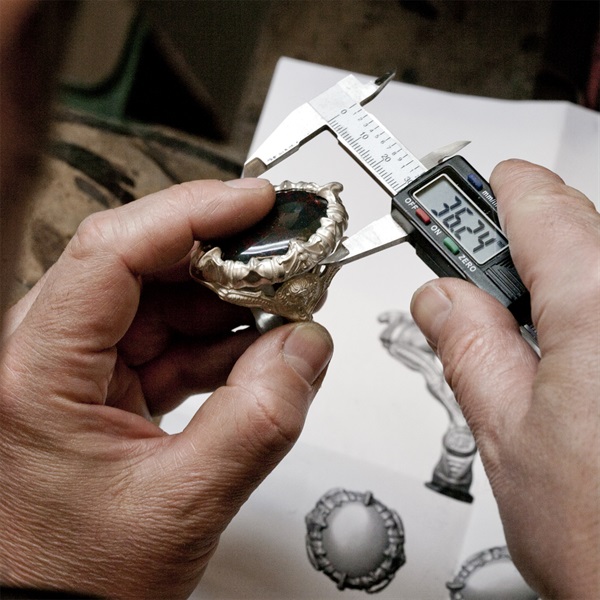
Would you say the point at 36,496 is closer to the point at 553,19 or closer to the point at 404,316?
the point at 404,316

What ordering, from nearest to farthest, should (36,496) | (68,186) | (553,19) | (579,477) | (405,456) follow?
(579,477), (36,496), (405,456), (68,186), (553,19)

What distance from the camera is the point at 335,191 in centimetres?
102

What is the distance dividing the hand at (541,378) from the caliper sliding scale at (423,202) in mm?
52

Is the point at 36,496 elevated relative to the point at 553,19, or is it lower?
lower

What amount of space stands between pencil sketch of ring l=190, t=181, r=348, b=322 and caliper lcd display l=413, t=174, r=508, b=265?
0.14m

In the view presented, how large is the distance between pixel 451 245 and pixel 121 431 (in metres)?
0.55

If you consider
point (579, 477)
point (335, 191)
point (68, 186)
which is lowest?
point (579, 477)

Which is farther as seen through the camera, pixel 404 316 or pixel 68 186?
pixel 68 186

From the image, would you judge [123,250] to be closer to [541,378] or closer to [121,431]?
[121,431]

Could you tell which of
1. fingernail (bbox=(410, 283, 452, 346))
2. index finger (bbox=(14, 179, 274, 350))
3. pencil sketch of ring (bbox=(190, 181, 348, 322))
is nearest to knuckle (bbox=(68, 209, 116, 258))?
index finger (bbox=(14, 179, 274, 350))

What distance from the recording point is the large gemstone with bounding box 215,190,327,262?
0.96m

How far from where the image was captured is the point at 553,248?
2.72 feet

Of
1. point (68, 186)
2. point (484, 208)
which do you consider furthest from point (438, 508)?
point (68, 186)

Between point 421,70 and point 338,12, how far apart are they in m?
0.30
